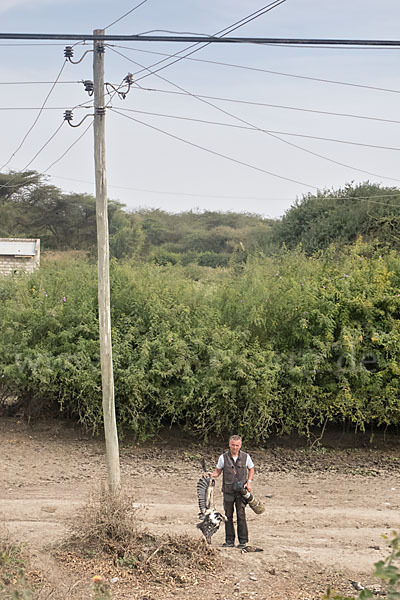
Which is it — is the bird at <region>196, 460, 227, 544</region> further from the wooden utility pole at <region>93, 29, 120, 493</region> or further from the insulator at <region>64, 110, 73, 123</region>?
the insulator at <region>64, 110, 73, 123</region>

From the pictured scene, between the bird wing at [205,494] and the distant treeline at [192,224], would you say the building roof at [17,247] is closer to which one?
the distant treeline at [192,224]

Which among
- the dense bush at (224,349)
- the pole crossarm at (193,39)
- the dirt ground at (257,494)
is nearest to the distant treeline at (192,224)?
the dense bush at (224,349)

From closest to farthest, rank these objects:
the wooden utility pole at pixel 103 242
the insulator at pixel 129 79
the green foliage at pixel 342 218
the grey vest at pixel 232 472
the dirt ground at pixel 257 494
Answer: the dirt ground at pixel 257 494
the grey vest at pixel 232 472
the wooden utility pole at pixel 103 242
the insulator at pixel 129 79
the green foliage at pixel 342 218

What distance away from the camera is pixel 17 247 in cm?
2336

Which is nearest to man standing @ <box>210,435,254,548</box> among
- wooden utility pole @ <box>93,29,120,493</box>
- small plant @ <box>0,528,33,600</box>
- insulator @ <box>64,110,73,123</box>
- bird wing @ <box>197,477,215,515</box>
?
bird wing @ <box>197,477,215,515</box>

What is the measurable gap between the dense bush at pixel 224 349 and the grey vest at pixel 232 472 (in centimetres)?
446

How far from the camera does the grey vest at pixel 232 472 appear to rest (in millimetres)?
7945

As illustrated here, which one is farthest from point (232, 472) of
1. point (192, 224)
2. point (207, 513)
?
point (192, 224)

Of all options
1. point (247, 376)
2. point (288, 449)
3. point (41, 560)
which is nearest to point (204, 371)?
point (247, 376)

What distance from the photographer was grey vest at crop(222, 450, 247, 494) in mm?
7945

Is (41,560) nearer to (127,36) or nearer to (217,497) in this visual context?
(217,497)

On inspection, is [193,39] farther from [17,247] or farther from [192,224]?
[192,224]

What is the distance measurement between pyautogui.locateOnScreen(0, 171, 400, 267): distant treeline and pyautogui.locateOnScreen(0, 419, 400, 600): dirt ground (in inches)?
404

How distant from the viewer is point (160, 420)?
43.7 feet
